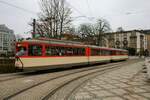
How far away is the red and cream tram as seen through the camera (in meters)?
15.0

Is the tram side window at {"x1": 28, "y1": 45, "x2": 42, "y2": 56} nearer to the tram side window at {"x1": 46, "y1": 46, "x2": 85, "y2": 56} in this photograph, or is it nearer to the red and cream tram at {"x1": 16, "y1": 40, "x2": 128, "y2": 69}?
the red and cream tram at {"x1": 16, "y1": 40, "x2": 128, "y2": 69}

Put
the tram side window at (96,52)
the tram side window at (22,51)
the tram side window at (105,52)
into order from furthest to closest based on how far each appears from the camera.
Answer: the tram side window at (105,52)
the tram side window at (96,52)
the tram side window at (22,51)

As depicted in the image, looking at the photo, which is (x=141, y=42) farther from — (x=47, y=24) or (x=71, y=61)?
(x=71, y=61)

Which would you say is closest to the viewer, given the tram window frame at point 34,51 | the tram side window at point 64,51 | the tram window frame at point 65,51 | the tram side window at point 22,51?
the tram side window at point 22,51

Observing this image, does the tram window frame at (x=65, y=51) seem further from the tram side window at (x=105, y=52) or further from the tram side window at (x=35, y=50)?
the tram side window at (x=105, y=52)

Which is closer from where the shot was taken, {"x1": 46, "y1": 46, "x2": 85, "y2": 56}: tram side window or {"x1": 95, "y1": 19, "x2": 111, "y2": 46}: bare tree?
{"x1": 46, "y1": 46, "x2": 85, "y2": 56}: tram side window

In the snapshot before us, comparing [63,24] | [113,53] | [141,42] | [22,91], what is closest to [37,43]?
[22,91]

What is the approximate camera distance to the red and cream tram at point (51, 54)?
15.0 m

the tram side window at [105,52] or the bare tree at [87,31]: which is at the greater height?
the bare tree at [87,31]

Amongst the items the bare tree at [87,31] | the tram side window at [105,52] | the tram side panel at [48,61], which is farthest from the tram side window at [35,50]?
the bare tree at [87,31]

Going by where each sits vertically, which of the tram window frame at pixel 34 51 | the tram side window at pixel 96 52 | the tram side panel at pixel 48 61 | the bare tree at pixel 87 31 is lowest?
the tram side panel at pixel 48 61

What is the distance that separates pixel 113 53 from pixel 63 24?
9.51 meters

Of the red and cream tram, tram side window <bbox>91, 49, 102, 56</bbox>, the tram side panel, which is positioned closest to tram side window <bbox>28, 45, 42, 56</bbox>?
the red and cream tram

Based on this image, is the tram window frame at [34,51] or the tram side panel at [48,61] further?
the tram window frame at [34,51]
